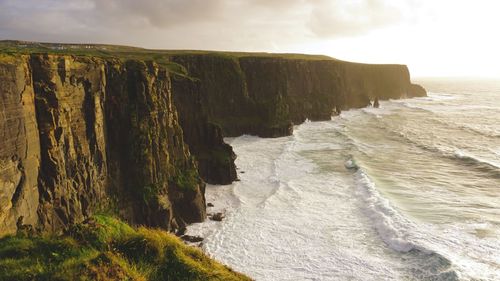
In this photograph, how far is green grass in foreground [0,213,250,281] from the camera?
9.30 m

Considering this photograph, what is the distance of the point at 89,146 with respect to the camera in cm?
2409

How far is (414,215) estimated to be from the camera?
3019cm

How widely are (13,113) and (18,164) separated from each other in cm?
211

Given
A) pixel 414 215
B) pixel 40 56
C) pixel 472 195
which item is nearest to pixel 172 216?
pixel 40 56

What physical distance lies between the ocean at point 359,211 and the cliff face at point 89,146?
13.7 ft

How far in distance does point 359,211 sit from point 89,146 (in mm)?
19849

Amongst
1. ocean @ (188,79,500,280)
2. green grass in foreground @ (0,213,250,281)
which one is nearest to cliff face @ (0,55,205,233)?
ocean @ (188,79,500,280)

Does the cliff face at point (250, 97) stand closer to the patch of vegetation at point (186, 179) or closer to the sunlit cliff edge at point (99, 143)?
the sunlit cliff edge at point (99, 143)

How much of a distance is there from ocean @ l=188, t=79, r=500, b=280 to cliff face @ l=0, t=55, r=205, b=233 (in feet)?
13.7

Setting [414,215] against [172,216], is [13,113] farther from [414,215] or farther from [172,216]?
[414,215]

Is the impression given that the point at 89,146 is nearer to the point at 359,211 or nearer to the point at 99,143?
the point at 99,143

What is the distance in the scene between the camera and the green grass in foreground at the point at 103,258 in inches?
→ 366

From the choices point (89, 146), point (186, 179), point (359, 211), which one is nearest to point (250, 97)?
point (186, 179)

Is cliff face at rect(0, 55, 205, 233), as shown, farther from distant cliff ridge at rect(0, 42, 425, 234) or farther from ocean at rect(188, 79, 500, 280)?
ocean at rect(188, 79, 500, 280)
